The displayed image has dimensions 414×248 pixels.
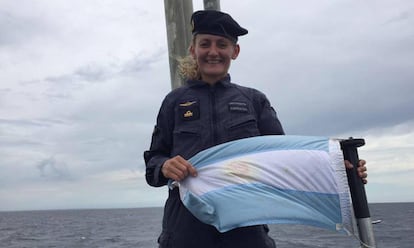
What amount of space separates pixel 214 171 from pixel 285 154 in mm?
370

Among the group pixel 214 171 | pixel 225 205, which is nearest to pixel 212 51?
pixel 214 171

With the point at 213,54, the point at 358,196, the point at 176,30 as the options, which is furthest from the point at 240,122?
the point at 176,30

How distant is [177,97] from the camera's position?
9.24 feet

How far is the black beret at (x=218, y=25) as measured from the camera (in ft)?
8.91

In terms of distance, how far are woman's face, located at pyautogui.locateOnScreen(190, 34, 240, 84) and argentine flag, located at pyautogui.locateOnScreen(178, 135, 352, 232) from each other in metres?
0.53

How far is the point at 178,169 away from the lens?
2371 millimetres

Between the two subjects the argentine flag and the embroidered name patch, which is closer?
the argentine flag

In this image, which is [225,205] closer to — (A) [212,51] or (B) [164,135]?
(B) [164,135]

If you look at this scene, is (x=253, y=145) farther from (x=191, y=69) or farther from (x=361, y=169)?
(x=191, y=69)

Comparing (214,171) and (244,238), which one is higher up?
(214,171)

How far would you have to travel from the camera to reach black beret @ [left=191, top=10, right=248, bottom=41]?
2.72 metres

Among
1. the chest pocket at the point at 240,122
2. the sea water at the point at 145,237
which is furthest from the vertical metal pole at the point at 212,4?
the sea water at the point at 145,237

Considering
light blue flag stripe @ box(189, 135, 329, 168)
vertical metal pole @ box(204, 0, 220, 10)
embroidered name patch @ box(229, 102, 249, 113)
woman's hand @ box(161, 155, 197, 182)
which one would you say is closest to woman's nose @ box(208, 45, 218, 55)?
embroidered name patch @ box(229, 102, 249, 113)

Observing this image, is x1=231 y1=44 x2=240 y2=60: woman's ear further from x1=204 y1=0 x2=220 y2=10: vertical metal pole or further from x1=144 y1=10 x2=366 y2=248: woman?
x1=204 y1=0 x2=220 y2=10: vertical metal pole
